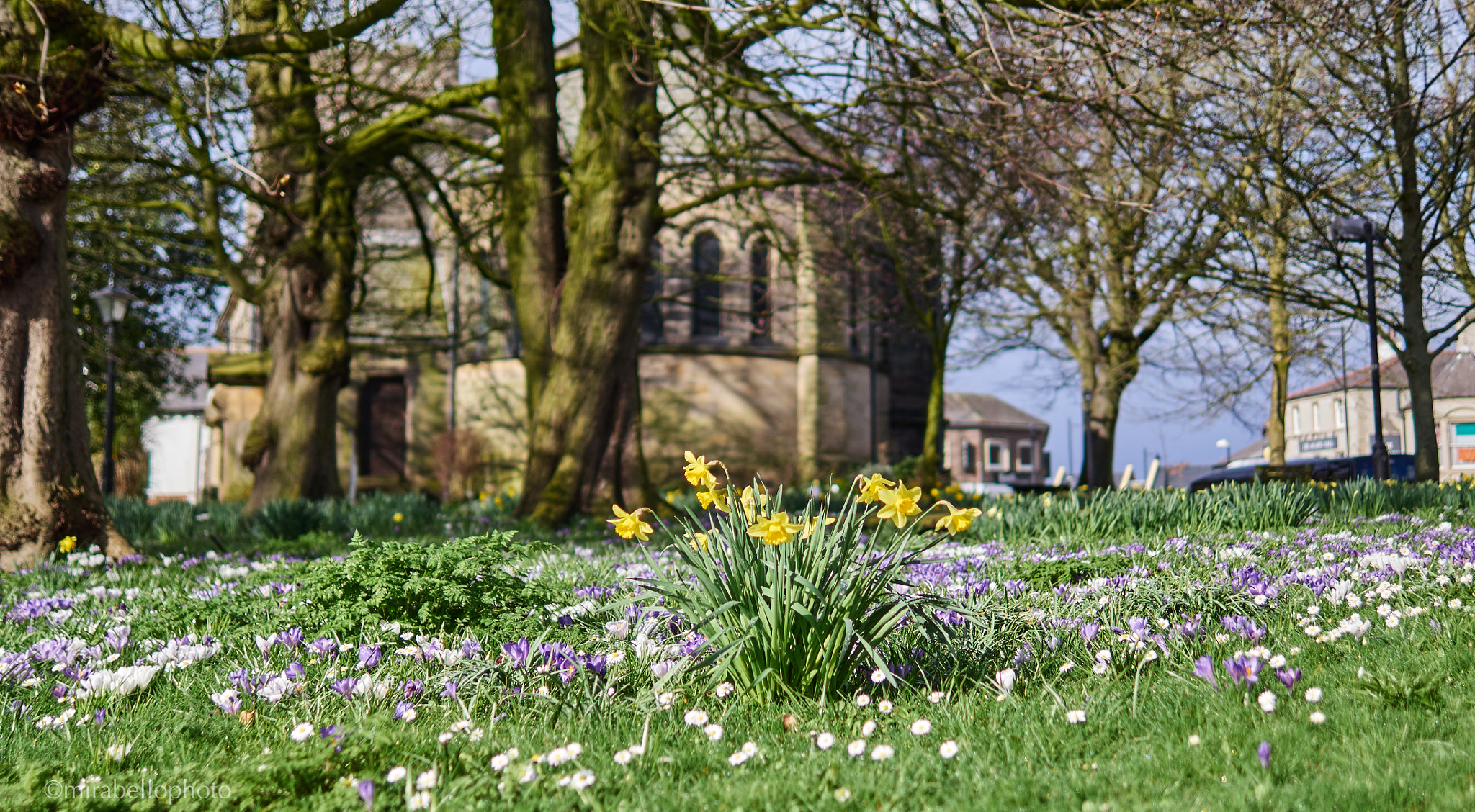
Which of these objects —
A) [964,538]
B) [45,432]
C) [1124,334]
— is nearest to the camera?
[45,432]

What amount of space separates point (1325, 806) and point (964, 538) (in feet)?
17.3

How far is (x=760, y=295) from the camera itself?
22.8 m

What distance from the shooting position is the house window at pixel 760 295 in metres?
22.0

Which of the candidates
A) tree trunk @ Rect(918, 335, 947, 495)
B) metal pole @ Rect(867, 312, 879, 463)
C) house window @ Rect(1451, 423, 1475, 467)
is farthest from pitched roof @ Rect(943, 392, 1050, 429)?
tree trunk @ Rect(918, 335, 947, 495)

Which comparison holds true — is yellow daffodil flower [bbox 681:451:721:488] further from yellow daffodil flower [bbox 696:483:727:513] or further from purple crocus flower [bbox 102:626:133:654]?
purple crocus flower [bbox 102:626:133:654]

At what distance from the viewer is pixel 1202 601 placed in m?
3.87

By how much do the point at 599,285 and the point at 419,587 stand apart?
6045mm

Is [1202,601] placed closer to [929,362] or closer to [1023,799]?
[1023,799]

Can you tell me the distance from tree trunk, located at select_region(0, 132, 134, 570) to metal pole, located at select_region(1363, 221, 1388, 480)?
44.3 feet

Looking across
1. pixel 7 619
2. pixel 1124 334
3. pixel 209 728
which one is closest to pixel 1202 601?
pixel 209 728

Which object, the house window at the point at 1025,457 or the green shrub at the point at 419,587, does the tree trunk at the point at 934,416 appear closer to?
the green shrub at the point at 419,587

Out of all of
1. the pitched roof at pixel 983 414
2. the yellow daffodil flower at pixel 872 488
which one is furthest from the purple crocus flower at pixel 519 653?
the pitched roof at pixel 983 414

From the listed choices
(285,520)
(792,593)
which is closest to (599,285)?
(285,520)

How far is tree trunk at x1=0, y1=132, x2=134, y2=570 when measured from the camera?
6.58m
